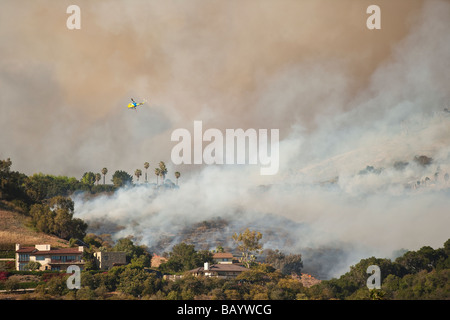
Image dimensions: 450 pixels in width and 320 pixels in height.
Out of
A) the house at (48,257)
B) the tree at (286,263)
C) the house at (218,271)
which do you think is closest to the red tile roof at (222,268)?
the house at (218,271)

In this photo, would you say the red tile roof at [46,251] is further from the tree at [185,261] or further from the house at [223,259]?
the house at [223,259]

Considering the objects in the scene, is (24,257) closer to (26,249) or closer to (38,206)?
(26,249)

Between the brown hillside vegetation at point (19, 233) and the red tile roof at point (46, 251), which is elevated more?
the brown hillside vegetation at point (19, 233)

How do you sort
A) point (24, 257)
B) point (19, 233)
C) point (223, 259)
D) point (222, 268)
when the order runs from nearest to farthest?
point (24, 257) < point (222, 268) < point (19, 233) < point (223, 259)

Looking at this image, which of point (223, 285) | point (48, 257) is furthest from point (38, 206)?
point (223, 285)

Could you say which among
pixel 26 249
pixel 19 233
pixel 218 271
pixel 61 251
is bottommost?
pixel 218 271

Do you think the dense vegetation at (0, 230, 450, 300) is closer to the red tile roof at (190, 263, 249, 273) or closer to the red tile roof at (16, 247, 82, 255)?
the red tile roof at (16, 247, 82, 255)

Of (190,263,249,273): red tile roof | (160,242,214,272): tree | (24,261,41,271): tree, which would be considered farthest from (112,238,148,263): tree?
(24,261,41,271): tree
